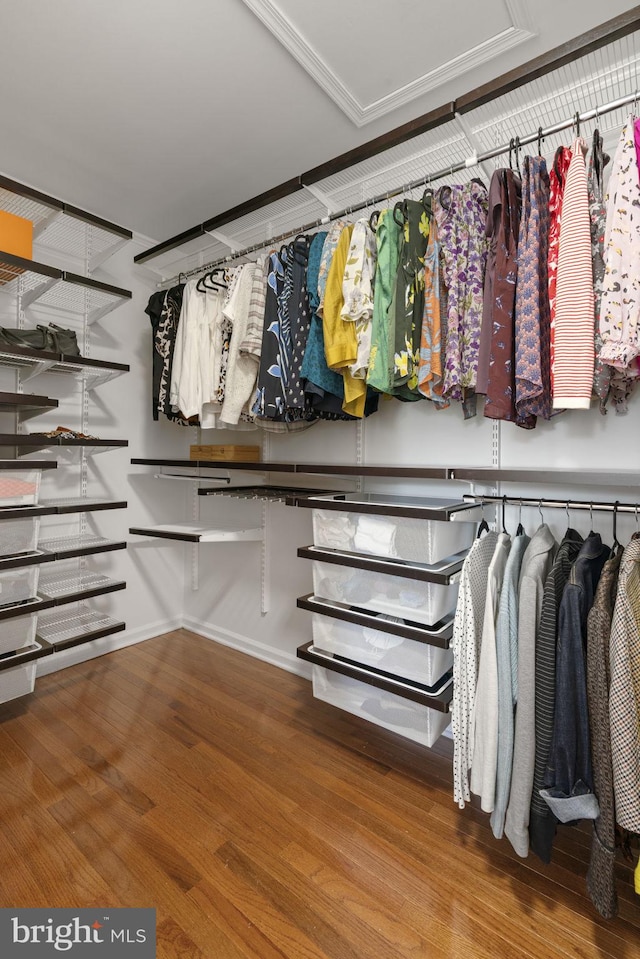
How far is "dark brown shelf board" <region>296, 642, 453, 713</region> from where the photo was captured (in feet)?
4.87

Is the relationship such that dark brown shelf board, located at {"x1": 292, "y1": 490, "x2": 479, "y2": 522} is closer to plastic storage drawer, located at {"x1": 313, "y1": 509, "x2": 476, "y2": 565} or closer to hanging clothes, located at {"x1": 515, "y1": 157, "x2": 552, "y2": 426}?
plastic storage drawer, located at {"x1": 313, "y1": 509, "x2": 476, "y2": 565}

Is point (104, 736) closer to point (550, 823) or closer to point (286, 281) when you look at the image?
point (550, 823)

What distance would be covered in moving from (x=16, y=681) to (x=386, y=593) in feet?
4.90

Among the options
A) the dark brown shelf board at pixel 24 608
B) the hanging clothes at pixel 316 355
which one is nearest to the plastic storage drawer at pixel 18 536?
the dark brown shelf board at pixel 24 608

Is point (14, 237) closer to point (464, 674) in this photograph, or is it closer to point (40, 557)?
point (40, 557)

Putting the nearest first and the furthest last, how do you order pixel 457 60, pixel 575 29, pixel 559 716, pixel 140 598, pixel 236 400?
pixel 559 716 < pixel 575 29 < pixel 457 60 < pixel 236 400 < pixel 140 598

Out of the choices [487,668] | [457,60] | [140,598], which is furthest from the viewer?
[140,598]

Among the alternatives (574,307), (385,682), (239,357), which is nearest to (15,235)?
(239,357)

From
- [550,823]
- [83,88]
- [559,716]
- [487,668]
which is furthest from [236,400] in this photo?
[550,823]

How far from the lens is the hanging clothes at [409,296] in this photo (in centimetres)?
154

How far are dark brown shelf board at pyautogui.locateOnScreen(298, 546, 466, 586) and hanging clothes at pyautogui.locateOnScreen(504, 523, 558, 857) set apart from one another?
229mm

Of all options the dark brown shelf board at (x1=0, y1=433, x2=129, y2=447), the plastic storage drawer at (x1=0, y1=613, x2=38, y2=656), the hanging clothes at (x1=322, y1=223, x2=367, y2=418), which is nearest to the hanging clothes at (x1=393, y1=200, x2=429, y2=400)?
the hanging clothes at (x1=322, y1=223, x2=367, y2=418)

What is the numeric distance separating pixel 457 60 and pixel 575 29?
34cm

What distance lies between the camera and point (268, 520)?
2.58 metres
